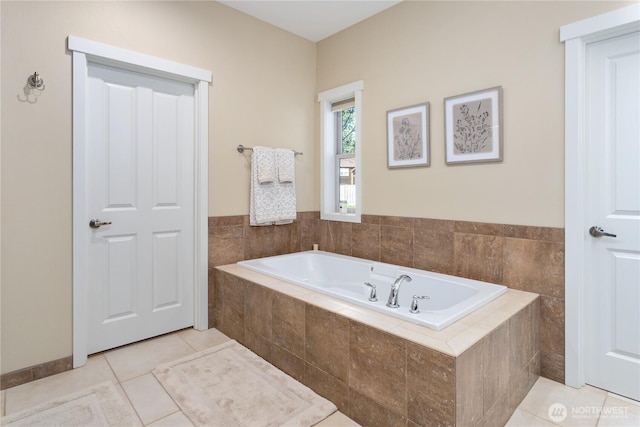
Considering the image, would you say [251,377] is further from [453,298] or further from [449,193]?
[449,193]

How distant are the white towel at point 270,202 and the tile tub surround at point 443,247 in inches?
4.2

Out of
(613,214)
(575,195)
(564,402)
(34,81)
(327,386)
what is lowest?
(564,402)

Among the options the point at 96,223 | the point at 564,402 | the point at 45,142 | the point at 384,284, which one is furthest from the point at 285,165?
the point at 564,402

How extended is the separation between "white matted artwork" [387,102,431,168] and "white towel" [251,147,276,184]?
1.06 meters

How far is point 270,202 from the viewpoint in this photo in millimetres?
3154

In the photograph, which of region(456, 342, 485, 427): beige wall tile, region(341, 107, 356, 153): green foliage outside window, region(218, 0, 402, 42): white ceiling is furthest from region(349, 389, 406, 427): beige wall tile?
region(218, 0, 402, 42): white ceiling

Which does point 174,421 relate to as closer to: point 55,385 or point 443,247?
point 55,385

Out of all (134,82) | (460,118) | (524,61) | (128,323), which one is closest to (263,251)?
(128,323)

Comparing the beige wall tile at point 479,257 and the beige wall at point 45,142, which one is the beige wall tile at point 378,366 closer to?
the beige wall tile at point 479,257

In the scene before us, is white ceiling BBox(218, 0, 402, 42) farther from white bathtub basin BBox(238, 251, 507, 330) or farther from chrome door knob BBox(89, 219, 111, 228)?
white bathtub basin BBox(238, 251, 507, 330)

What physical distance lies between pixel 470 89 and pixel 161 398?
2765mm

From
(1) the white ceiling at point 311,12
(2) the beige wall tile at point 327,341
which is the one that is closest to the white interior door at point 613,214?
(2) the beige wall tile at point 327,341

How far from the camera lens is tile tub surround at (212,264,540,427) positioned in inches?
53.7

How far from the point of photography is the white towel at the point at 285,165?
3.19 meters
